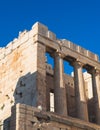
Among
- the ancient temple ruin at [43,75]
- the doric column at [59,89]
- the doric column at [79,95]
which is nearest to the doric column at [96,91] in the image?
the ancient temple ruin at [43,75]

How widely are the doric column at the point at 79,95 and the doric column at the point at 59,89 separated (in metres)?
1.75

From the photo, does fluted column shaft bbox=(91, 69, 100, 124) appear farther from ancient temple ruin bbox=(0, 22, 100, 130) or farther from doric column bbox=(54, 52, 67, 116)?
doric column bbox=(54, 52, 67, 116)

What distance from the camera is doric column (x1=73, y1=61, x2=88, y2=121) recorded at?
24688mm

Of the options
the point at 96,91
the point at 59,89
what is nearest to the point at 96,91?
the point at 96,91

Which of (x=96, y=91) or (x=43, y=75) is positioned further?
(x=96, y=91)

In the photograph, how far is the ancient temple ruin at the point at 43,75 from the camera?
22.0 metres

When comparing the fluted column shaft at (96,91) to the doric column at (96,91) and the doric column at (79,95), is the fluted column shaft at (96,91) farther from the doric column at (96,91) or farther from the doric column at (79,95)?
the doric column at (79,95)

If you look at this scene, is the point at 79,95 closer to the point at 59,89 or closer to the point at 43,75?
the point at 59,89

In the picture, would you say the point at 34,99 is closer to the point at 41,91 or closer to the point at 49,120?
the point at 41,91

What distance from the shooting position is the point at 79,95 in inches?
997

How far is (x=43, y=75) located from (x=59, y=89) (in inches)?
72.8

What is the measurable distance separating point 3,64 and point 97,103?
867 cm

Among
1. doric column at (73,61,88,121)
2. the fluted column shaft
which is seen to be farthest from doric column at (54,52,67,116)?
the fluted column shaft

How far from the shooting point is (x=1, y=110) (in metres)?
25.3
